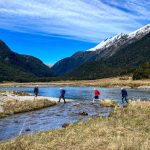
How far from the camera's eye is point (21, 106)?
182ft

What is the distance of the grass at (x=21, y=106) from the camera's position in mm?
51175

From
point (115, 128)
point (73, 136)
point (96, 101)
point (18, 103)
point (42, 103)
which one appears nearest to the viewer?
point (73, 136)

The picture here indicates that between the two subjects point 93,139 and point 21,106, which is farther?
point 21,106

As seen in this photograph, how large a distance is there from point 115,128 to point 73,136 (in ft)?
12.7

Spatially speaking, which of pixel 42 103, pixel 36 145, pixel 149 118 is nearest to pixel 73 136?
pixel 36 145

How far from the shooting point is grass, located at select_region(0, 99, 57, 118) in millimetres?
51175

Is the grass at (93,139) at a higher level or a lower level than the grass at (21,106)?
lower

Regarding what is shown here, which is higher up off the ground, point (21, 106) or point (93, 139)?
point (21, 106)

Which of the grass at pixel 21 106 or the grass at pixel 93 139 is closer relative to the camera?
the grass at pixel 93 139

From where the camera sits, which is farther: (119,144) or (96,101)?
(96,101)

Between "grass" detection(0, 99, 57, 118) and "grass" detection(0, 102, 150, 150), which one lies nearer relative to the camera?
"grass" detection(0, 102, 150, 150)

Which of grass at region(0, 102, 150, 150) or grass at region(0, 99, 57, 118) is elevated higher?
grass at region(0, 99, 57, 118)

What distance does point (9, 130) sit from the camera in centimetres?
3594

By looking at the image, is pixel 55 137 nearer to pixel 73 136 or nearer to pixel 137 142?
pixel 73 136
